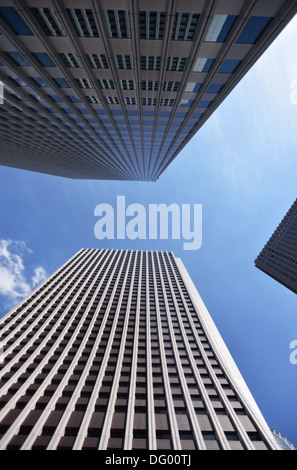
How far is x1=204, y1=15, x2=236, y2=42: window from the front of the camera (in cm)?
1299

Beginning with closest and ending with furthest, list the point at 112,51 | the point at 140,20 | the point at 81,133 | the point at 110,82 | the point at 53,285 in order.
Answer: the point at 140,20
the point at 112,51
the point at 110,82
the point at 81,133
the point at 53,285

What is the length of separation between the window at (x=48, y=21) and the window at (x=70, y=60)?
6.66 ft

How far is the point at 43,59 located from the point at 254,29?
1481 cm

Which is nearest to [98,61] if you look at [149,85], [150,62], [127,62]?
[127,62]

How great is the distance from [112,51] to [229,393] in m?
38.0

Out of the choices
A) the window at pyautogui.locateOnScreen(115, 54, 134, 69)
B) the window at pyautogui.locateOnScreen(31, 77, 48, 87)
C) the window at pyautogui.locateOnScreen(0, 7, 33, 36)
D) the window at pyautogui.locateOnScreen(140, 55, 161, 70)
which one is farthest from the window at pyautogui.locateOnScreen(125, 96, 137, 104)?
the window at pyautogui.locateOnScreen(0, 7, 33, 36)

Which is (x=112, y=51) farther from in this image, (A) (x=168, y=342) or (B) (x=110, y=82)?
(A) (x=168, y=342)

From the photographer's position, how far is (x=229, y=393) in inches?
1113

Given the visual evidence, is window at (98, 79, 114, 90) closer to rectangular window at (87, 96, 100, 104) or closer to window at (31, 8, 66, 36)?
rectangular window at (87, 96, 100, 104)

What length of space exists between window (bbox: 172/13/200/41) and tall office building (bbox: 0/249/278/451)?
33101 mm

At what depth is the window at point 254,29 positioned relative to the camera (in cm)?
1281

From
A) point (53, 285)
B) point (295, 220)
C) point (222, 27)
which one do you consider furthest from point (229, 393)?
point (295, 220)

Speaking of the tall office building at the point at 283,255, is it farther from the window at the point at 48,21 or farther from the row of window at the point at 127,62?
the window at the point at 48,21

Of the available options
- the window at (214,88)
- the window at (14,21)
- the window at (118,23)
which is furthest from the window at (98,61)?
the window at (214,88)
